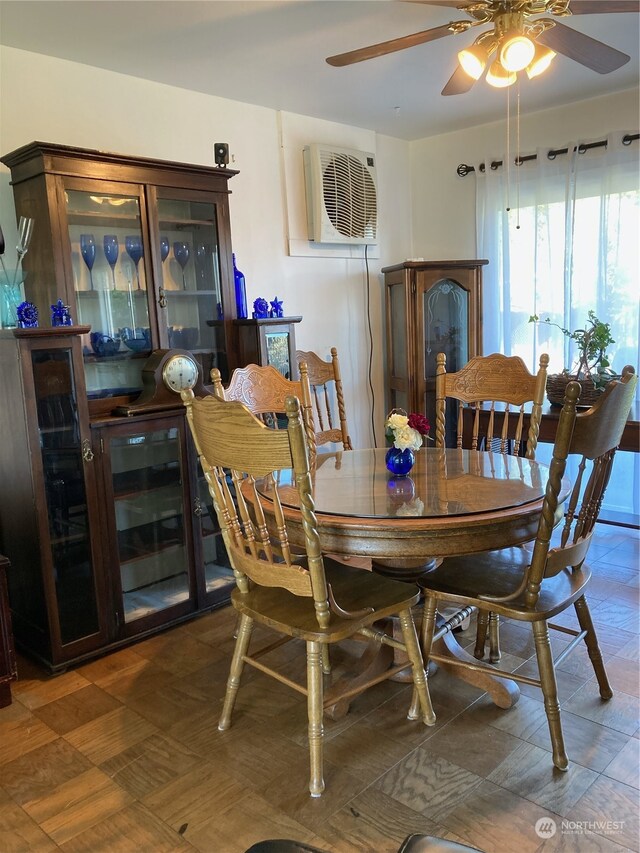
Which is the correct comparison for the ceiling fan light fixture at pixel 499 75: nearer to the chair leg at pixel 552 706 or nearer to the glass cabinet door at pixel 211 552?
the chair leg at pixel 552 706

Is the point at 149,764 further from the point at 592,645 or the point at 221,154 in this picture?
the point at 221,154

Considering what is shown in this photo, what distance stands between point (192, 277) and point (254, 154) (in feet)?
3.16

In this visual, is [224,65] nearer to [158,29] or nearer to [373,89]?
[158,29]

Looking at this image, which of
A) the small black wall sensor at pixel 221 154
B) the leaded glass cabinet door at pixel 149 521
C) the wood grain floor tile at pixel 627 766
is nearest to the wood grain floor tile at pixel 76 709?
the leaded glass cabinet door at pixel 149 521

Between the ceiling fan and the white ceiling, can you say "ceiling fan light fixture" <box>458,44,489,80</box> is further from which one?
the white ceiling

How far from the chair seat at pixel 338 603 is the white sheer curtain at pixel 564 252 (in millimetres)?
2381

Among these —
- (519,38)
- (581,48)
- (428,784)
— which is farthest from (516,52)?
(428,784)

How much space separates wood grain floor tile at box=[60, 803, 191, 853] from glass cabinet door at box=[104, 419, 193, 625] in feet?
3.31

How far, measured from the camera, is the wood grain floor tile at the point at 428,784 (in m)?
1.70

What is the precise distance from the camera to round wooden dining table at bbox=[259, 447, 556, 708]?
173 centimetres

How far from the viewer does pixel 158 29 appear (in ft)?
8.20

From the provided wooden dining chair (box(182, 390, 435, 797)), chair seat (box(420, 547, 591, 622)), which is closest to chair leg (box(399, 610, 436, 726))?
wooden dining chair (box(182, 390, 435, 797))

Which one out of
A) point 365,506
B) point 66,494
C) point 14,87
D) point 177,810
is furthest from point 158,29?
point 177,810

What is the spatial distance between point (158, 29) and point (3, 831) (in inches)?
105
